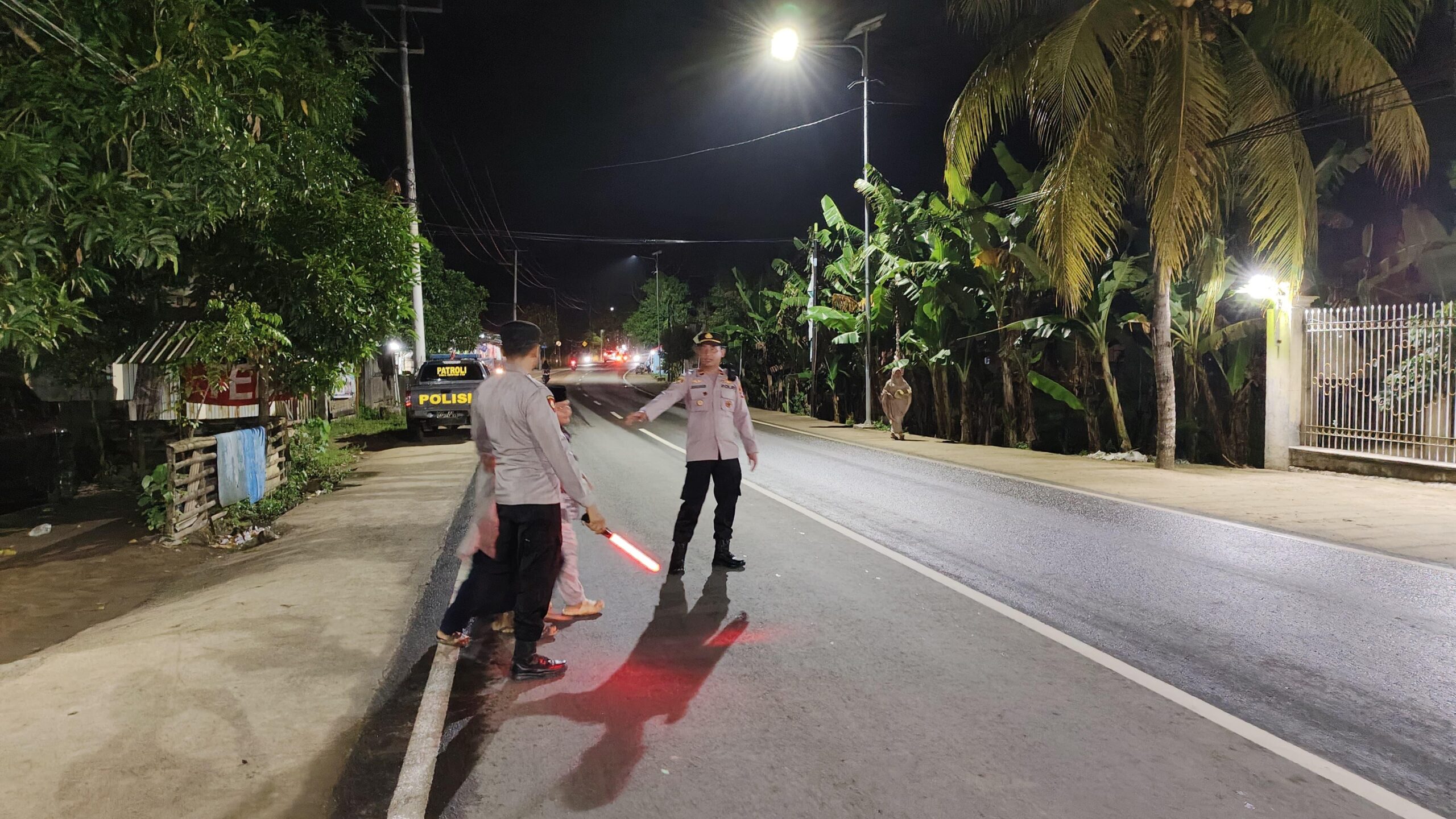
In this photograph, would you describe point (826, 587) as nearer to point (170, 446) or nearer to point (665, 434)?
point (170, 446)

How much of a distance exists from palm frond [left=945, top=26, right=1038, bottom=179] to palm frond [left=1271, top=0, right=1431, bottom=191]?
3520 millimetres

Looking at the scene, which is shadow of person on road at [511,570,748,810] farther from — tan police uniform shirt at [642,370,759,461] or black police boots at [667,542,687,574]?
tan police uniform shirt at [642,370,759,461]

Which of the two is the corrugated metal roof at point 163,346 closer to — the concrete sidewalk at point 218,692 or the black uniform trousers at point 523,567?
the concrete sidewalk at point 218,692

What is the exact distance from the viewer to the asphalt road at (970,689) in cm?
349

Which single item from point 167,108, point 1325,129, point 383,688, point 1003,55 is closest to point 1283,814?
point 383,688

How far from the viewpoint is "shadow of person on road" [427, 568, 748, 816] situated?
363cm

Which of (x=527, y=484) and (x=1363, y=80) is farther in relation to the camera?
(x=1363, y=80)

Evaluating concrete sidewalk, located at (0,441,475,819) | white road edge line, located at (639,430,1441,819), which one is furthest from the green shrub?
white road edge line, located at (639,430,1441,819)

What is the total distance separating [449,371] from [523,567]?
1807 centimetres

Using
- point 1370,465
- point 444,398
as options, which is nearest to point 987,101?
point 1370,465

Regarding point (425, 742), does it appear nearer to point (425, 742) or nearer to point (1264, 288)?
point (425, 742)

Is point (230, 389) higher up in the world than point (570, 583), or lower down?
higher up

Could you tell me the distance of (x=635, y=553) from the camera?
7.92m

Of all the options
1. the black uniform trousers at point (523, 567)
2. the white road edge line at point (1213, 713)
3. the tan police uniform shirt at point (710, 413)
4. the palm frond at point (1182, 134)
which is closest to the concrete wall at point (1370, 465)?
the palm frond at point (1182, 134)
